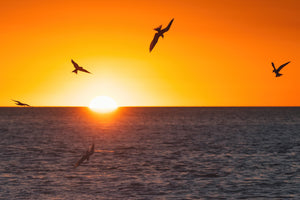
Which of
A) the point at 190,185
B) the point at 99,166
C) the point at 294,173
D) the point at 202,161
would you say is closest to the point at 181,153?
the point at 202,161

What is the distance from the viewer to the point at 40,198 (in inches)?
1403

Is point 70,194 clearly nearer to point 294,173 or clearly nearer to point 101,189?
point 101,189

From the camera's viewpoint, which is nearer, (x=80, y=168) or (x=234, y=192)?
(x=234, y=192)

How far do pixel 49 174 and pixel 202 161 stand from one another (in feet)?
66.4

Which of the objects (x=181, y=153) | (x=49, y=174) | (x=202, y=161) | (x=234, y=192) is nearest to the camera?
(x=234, y=192)

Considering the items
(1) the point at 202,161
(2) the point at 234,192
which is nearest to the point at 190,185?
(2) the point at 234,192

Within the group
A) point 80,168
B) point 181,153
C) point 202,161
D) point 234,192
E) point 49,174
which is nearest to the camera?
point 234,192

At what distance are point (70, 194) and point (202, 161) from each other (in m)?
25.0

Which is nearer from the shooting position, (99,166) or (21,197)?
(21,197)

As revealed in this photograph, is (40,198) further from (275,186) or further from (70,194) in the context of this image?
(275,186)

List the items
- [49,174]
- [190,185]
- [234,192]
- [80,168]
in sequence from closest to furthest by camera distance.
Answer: [234,192] < [190,185] < [49,174] < [80,168]

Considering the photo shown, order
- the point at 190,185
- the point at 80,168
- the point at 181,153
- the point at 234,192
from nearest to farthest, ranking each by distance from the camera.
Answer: the point at 234,192, the point at 190,185, the point at 80,168, the point at 181,153

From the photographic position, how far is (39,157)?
62.8 meters

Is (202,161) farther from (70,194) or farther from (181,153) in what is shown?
(70,194)
